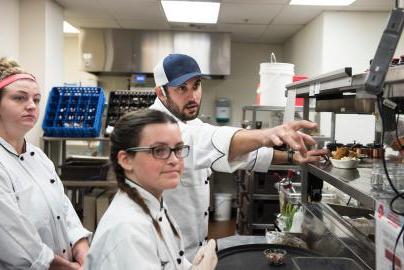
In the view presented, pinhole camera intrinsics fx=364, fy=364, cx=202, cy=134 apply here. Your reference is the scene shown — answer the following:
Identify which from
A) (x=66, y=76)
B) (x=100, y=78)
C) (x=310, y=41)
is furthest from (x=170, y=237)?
(x=66, y=76)

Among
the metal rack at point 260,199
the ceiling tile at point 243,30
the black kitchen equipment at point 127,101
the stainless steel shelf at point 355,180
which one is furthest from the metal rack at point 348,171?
the ceiling tile at point 243,30

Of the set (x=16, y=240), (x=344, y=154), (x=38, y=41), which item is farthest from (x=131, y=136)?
(x=38, y=41)

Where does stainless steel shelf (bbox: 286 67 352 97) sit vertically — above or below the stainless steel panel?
above

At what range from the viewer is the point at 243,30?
5.05 metres

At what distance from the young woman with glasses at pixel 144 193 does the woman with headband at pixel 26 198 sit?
62 centimetres

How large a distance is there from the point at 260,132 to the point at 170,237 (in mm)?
466

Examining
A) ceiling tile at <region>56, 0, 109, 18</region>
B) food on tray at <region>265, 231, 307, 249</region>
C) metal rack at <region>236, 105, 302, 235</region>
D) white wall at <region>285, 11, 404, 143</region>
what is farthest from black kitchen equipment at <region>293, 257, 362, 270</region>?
ceiling tile at <region>56, 0, 109, 18</region>

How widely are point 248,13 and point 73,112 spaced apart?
222 cm

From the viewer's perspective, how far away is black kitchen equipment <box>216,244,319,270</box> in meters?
1.27

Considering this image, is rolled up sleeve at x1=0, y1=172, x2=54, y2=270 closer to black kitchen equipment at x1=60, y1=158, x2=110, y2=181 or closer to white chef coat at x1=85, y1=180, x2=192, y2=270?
white chef coat at x1=85, y1=180, x2=192, y2=270

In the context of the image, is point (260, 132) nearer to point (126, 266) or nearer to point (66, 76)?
point (126, 266)

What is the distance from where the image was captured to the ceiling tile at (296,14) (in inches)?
154

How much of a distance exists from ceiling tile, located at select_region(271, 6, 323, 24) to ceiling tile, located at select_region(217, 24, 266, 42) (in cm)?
41

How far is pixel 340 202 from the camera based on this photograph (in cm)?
190
